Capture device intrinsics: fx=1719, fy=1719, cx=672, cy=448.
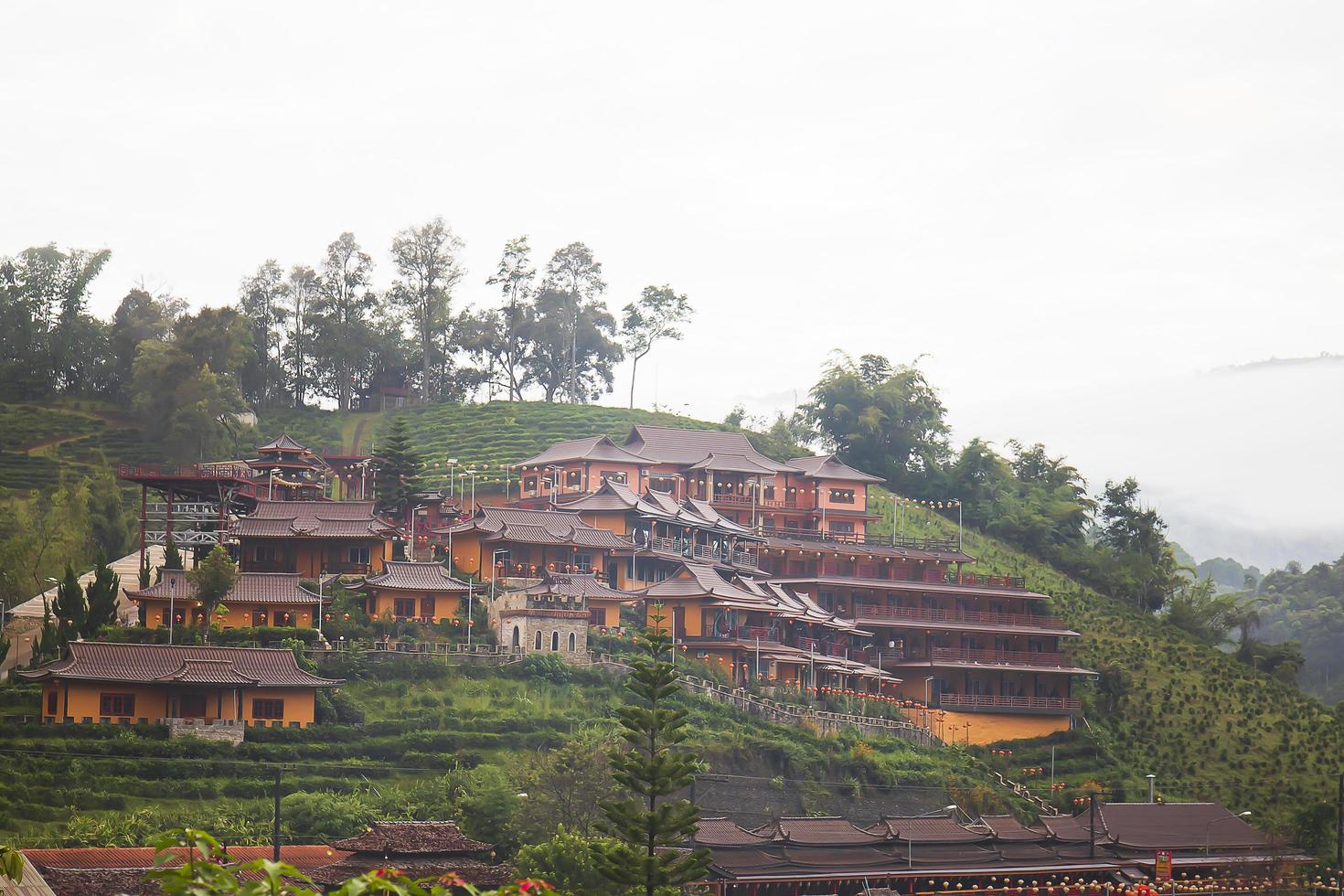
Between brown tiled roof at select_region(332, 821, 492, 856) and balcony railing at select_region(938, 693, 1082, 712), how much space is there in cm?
3309

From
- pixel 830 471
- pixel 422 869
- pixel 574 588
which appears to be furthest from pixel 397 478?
pixel 422 869

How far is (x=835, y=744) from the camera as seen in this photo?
66312 mm

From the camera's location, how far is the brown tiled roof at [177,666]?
55469 mm

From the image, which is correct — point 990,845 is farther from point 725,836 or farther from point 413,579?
point 413,579

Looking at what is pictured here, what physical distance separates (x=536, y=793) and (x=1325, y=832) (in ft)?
101

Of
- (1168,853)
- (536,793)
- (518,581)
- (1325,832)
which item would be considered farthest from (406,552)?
(1325,832)

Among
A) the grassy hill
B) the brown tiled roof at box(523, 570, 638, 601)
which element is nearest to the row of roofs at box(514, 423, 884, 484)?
the grassy hill

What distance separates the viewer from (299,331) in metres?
109

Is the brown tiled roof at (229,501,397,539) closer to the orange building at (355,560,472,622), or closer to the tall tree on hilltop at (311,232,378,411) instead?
the orange building at (355,560,472,622)

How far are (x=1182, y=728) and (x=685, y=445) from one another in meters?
30.2

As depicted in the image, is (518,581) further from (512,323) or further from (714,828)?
(512,323)

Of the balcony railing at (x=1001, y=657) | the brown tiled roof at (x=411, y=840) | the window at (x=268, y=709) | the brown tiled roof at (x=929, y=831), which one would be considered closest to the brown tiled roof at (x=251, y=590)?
the window at (x=268, y=709)

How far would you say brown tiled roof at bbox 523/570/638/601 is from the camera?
6800cm

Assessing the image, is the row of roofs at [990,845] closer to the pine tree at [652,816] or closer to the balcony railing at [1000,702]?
the pine tree at [652,816]
